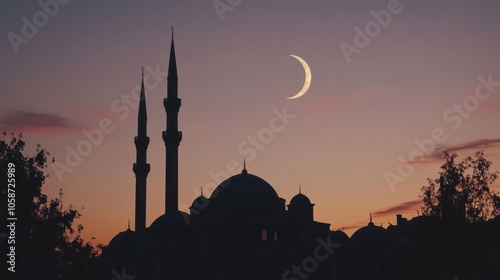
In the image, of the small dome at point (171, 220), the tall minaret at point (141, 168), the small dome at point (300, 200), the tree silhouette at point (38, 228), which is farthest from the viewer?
the tall minaret at point (141, 168)

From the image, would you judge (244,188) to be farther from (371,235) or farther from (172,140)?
(371,235)

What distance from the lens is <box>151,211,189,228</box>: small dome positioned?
148 ft

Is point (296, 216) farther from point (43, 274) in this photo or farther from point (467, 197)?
point (43, 274)

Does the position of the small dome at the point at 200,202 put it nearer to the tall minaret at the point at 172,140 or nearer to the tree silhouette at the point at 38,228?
the tall minaret at the point at 172,140

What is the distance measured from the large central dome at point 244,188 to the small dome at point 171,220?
107 inches

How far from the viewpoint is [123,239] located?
49.7 m

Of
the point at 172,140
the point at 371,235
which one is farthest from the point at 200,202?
the point at 371,235

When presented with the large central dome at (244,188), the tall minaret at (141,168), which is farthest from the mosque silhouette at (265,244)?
the tall minaret at (141,168)

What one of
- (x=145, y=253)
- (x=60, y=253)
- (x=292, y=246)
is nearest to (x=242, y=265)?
(x=292, y=246)

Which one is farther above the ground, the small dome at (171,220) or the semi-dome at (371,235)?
the small dome at (171,220)

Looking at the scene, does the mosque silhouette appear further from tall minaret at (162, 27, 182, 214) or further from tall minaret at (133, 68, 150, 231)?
tall minaret at (133, 68, 150, 231)

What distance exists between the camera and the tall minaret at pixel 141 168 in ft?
167

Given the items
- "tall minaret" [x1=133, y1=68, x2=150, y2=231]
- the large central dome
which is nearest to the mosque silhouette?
the large central dome

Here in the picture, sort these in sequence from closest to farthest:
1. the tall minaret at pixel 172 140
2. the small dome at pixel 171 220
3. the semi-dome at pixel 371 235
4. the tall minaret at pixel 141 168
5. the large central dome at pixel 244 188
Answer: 1. the large central dome at pixel 244 188
2. the small dome at pixel 171 220
3. the semi-dome at pixel 371 235
4. the tall minaret at pixel 172 140
5. the tall minaret at pixel 141 168
